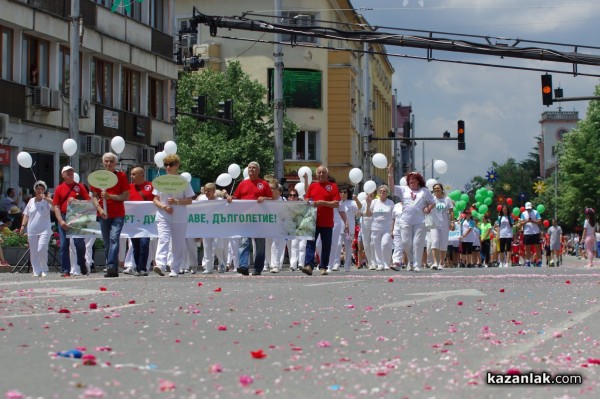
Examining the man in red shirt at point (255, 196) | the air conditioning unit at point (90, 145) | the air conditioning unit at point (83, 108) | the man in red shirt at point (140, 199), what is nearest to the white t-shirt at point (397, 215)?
the man in red shirt at point (255, 196)

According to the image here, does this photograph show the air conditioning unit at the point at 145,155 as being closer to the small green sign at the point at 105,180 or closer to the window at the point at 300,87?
the window at the point at 300,87

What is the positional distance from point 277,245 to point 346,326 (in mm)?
15841

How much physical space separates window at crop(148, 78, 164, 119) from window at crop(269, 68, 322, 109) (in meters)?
17.3

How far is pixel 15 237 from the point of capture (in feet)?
90.7

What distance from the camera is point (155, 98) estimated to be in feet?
167

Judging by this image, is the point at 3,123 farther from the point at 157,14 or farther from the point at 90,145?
the point at 157,14

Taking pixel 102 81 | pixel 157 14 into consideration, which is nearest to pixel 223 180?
pixel 102 81

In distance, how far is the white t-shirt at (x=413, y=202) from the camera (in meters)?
25.1

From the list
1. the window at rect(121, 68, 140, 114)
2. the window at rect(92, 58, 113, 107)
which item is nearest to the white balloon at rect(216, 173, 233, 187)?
the window at rect(92, 58, 113, 107)

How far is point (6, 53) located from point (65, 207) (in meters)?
15.0

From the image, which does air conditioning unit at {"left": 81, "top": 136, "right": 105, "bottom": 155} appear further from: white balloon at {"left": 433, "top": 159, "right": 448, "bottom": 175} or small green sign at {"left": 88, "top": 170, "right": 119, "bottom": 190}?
small green sign at {"left": 88, "top": 170, "right": 119, "bottom": 190}

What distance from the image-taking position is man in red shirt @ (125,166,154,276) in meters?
22.0

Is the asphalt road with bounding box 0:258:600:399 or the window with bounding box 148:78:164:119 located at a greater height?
the window with bounding box 148:78:164:119

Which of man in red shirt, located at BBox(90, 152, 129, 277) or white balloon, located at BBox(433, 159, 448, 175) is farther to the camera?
white balloon, located at BBox(433, 159, 448, 175)
